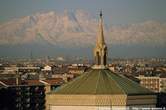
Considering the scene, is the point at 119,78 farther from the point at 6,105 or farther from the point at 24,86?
the point at 24,86

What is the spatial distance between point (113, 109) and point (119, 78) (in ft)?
9.66

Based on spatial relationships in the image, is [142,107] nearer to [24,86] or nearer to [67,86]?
[67,86]

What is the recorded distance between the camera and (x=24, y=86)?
94750 millimetres

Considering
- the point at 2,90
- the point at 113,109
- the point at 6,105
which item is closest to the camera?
the point at 113,109

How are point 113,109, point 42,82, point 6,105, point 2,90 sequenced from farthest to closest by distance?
A: point 42,82, point 2,90, point 6,105, point 113,109

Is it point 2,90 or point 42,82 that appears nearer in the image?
point 2,90

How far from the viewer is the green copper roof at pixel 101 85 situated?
157 ft

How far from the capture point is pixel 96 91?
47.8m

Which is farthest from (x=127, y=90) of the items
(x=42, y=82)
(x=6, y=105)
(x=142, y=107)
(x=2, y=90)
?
(x=42, y=82)

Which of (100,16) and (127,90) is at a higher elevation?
(100,16)

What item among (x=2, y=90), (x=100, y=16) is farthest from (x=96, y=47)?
(x=2, y=90)

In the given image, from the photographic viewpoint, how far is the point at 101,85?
4844 centimetres

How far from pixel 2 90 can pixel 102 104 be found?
147 feet

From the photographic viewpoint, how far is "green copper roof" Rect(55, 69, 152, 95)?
4784cm
